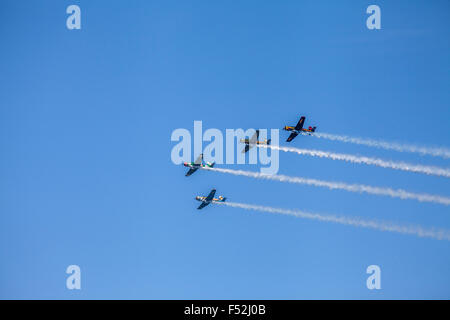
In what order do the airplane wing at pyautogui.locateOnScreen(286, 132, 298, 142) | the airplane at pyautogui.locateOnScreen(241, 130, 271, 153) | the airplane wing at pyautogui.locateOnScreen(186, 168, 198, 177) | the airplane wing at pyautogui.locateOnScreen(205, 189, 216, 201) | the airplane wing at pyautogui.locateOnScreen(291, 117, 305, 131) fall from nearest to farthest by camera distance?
the airplane at pyautogui.locateOnScreen(241, 130, 271, 153), the airplane wing at pyautogui.locateOnScreen(291, 117, 305, 131), the airplane wing at pyautogui.locateOnScreen(286, 132, 298, 142), the airplane wing at pyautogui.locateOnScreen(186, 168, 198, 177), the airplane wing at pyautogui.locateOnScreen(205, 189, 216, 201)

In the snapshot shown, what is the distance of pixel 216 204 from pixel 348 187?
64.4ft

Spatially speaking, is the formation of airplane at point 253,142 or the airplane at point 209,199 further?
the airplane at point 209,199

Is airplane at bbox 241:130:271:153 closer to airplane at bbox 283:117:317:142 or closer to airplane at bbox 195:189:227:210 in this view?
airplane at bbox 283:117:317:142

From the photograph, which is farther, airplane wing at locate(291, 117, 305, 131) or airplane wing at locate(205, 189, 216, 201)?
airplane wing at locate(205, 189, 216, 201)

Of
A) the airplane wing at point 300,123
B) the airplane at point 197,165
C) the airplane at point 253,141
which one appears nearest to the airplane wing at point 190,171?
the airplane at point 197,165

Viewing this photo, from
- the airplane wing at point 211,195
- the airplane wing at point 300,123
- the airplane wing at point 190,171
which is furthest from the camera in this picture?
the airplane wing at point 211,195

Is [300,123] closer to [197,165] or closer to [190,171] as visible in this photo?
[197,165]

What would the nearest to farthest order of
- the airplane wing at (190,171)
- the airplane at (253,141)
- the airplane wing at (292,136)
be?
the airplane at (253,141) < the airplane wing at (292,136) < the airplane wing at (190,171)

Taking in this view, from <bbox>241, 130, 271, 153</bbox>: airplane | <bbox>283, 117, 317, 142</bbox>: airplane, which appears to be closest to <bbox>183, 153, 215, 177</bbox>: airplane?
<bbox>241, 130, 271, 153</bbox>: airplane

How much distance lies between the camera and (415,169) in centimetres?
6906

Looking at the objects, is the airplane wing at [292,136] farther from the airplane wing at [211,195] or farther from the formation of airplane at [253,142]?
the airplane wing at [211,195]
